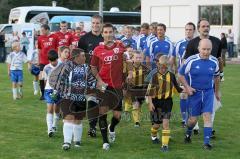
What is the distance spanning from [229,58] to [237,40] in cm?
191

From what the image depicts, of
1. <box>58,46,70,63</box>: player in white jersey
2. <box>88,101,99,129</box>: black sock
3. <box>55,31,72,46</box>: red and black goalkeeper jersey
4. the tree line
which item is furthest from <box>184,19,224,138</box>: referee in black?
the tree line

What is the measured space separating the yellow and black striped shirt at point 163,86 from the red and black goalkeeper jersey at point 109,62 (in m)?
0.57

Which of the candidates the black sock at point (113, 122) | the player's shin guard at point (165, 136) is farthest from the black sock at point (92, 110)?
the player's shin guard at point (165, 136)

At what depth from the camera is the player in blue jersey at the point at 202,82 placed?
874 centimetres

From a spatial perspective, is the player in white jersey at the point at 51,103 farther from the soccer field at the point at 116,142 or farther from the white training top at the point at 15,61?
the white training top at the point at 15,61

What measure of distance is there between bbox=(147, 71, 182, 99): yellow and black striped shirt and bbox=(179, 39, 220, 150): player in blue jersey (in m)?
0.19

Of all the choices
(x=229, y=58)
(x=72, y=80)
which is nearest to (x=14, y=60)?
(x=72, y=80)

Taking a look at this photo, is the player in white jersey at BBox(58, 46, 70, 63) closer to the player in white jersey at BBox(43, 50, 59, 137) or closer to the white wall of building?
the player in white jersey at BBox(43, 50, 59, 137)

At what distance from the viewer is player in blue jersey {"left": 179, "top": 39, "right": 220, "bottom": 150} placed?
874 cm

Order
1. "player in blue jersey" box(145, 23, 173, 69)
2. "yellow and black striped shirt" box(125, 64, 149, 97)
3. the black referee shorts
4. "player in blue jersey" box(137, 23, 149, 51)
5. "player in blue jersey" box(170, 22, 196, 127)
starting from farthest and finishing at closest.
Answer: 1. "player in blue jersey" box(137, 23, 149, 51)
2. "player in blue jersey" box(145, 23, 173, 69)
3. "player in blue jersey" box(170, 22, 196, 127)
4. "yellow and black striped shirt" box(125, 64, 149, 97)
5. the black referee shorts

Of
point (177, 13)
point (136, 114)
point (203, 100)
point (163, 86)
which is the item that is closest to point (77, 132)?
point (163, 86)

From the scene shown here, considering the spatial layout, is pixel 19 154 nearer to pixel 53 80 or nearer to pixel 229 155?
pixel 53 80

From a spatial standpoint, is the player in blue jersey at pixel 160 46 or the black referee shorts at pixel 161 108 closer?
the black referee shorts at pixel 161 108

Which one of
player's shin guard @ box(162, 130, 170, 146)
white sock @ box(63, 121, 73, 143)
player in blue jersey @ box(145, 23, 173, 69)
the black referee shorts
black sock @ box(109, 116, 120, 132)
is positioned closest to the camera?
white sock @ box(63, 121, 73, 143)
